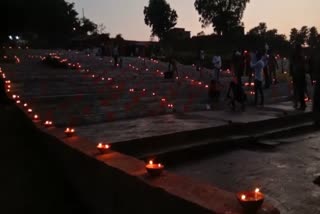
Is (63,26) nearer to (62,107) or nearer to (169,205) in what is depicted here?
(62,107)

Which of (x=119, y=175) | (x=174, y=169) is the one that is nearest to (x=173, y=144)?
(x=174, y=169)

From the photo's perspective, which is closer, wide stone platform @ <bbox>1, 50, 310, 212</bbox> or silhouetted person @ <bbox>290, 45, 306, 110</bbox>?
wide stone platform @ <bbox>1, 50, 310, 212</bbox>

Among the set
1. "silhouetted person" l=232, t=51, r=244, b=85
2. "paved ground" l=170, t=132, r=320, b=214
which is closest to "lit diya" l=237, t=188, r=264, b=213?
"paved ground" l=170, t=132, r=320, b=214

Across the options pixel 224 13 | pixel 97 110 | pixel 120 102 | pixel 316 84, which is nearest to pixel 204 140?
pixel 316 84

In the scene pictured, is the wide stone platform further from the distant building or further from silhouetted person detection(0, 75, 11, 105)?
the distant building

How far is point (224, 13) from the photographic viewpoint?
2896 inches

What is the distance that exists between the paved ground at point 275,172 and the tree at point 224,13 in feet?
218

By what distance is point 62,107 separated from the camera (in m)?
11.9

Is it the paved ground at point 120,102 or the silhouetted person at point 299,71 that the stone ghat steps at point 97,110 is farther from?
the silhouetted person at point 299,71

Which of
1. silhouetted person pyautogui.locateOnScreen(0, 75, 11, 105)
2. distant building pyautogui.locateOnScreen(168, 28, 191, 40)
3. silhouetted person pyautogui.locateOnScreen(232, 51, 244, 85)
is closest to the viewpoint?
silhouetted person pyautogui.locateOnScreen(0, 75, 11, 105)

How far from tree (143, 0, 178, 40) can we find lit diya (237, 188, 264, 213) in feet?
224

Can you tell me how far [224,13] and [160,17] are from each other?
11463 millimetres

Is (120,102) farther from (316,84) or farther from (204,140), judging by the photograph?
(316,84)

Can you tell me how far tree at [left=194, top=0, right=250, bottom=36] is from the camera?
73.3m
